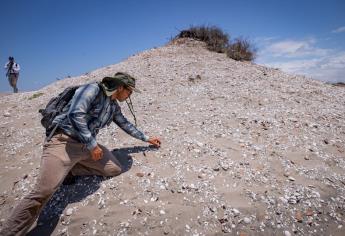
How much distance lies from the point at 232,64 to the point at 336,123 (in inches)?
219

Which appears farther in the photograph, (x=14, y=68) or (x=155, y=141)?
(x=14, y=68)

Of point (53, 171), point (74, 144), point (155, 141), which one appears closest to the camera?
point (53, 171)

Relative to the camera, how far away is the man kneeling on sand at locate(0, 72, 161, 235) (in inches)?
141

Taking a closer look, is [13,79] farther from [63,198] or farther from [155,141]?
[63,198]

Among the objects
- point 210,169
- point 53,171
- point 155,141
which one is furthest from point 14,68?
point 210,169

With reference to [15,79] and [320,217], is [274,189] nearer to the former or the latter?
[320,217]

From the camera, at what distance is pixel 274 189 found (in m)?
4.41

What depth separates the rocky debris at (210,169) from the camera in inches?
155

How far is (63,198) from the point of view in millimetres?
4445

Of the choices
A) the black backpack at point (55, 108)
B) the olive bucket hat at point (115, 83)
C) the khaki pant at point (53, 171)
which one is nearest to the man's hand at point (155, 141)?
the khaki pant at point (53, 171)

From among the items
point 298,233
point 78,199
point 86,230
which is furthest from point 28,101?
point 298,233

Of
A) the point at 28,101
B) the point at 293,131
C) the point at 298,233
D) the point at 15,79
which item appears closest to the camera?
the point at 298,233

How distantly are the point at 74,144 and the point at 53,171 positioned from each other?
1.67 ft

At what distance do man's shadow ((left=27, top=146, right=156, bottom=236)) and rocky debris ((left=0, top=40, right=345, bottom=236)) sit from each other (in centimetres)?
2
